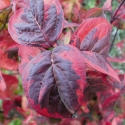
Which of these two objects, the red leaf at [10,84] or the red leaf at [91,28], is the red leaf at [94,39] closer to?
the red leaf at [91,28]

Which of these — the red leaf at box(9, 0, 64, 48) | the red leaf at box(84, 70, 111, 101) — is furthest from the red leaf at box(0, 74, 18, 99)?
the red leaf at box(9, 0, 64, 48)

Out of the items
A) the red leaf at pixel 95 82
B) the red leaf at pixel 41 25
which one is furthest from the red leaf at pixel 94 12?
the red leaf at pixel 41 25

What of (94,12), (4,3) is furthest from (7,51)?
(94,12)

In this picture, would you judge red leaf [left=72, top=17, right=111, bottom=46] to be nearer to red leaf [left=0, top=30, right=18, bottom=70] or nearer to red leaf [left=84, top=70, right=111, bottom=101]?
red leaf [left=84, top=70, right=111, bottom=101]

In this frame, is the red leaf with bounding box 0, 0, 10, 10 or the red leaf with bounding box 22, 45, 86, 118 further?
the red leaf with bounding box 0, 0, 10, 10

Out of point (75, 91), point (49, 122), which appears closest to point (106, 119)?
point (49, 122)
